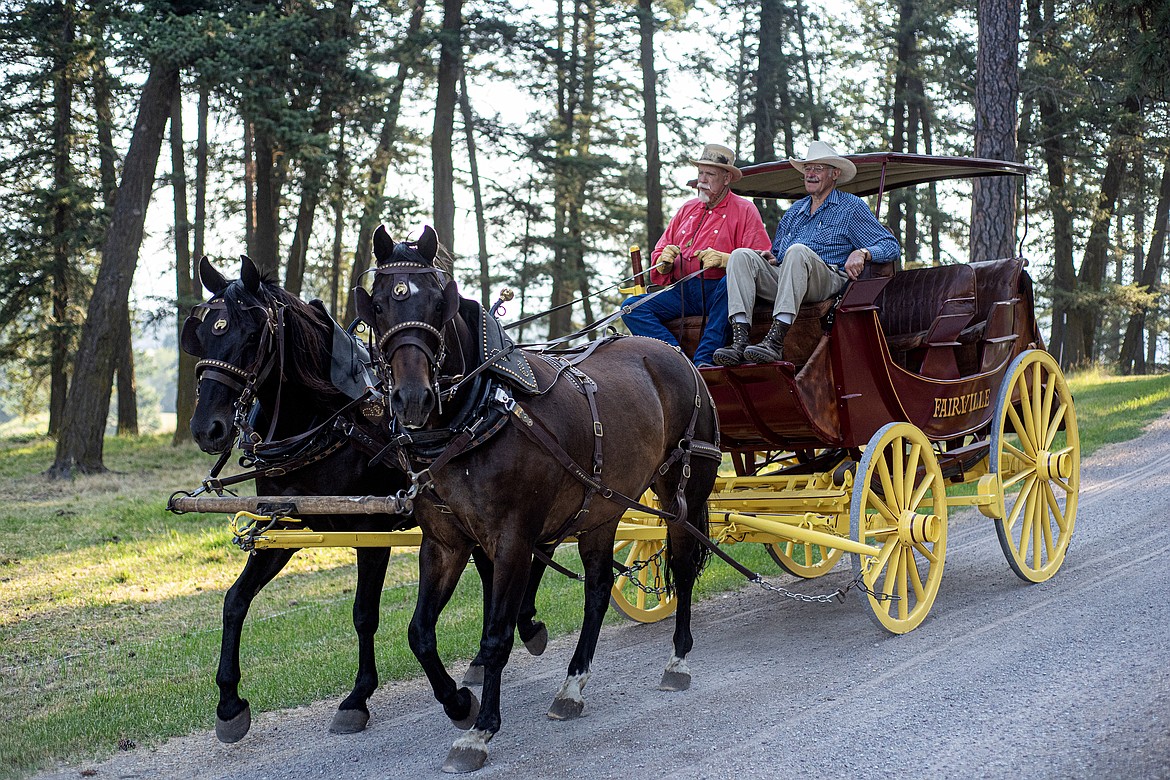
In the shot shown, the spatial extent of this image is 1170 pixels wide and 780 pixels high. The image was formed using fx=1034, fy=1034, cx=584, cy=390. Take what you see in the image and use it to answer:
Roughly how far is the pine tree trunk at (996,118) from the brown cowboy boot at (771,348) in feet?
24.7

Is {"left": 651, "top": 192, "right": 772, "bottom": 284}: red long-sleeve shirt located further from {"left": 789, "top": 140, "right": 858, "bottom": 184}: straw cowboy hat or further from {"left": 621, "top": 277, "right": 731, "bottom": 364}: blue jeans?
{"left": 789, "top": 140, "right": 858, "bottom": 184}: straw cowboy hat

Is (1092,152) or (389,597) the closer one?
(389,597)

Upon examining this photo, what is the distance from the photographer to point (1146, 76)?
14570mm

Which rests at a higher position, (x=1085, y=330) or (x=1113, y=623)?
(x=1085, y=330)

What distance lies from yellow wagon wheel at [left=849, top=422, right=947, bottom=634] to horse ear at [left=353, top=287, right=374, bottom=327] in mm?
3184

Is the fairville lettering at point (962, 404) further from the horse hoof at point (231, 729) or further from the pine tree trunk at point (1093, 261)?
the pine tree trunk at point (1093, 261)

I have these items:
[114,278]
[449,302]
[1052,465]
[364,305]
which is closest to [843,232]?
[1052,465]

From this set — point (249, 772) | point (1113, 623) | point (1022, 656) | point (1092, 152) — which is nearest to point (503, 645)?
point (249, 772)

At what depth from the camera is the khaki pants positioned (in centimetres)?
634

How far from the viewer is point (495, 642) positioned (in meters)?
4.71

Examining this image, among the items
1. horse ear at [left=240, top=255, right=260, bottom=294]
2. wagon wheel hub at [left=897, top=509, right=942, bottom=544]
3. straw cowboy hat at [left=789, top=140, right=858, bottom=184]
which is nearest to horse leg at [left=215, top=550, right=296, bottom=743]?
horse ear at [left=240, top=255, right=260, bottom=294]

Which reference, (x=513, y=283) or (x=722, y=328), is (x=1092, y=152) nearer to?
(x=513, y=283)

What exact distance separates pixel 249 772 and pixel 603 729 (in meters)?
1.70

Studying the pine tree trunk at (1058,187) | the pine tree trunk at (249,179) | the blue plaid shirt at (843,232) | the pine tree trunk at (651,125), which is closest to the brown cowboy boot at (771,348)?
the blue plaid shirt at (843,232)
